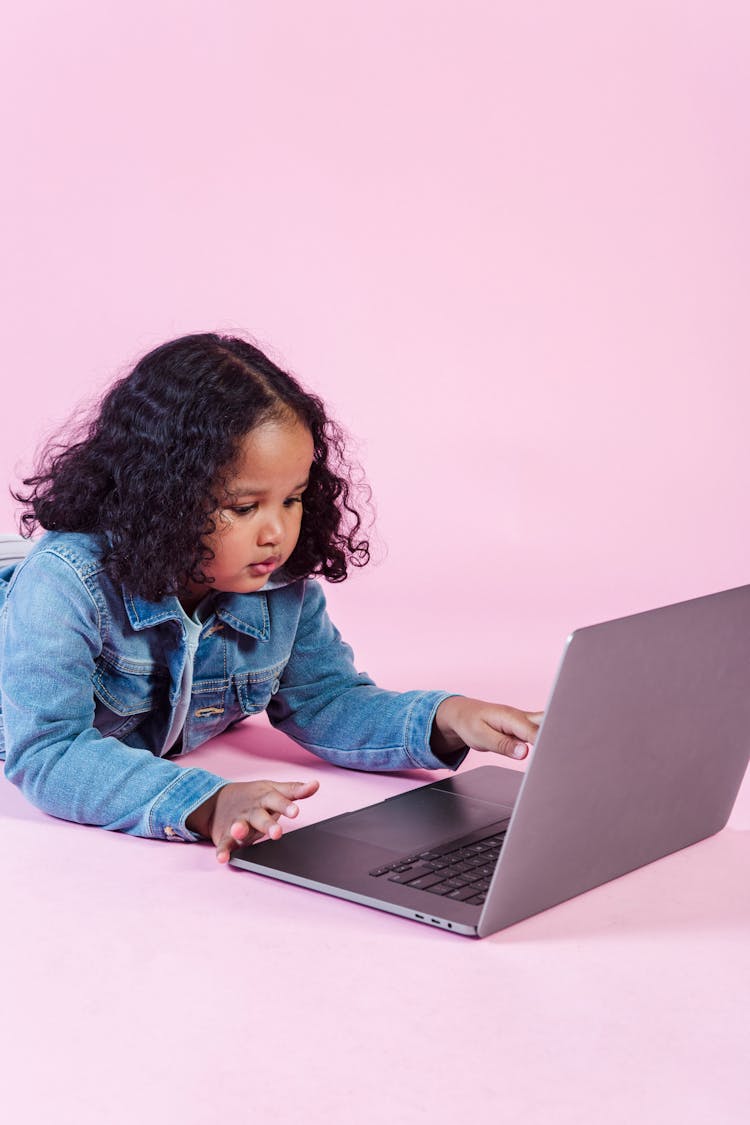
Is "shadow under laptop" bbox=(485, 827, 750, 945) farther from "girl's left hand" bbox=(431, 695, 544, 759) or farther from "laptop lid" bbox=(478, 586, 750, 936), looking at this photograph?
"girl's left hand" bbox=(431, 695, 544, 759)

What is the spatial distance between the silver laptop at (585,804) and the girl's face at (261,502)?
0.90 feet

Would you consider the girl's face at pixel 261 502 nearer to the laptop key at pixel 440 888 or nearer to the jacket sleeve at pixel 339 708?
the jacket sleeve at pixel 339 708

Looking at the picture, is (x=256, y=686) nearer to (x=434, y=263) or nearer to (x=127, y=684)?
(x=127, y=684)

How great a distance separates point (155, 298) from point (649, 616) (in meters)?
1.80

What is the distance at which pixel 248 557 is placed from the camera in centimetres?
152

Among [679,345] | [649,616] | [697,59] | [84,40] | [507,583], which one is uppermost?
[697,59]

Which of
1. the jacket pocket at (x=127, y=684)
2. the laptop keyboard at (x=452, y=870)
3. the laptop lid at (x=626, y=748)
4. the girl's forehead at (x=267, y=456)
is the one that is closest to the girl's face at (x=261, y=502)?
the girl's forehead at (x=267, y=456)

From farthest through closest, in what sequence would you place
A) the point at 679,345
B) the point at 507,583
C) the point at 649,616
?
the point at 679,345, the point at 507,583, the point at 649,616

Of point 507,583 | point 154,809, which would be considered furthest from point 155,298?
point 154,809

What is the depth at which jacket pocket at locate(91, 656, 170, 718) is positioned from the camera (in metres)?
1.56

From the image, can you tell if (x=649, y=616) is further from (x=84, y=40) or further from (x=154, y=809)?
(x=84, y=40)

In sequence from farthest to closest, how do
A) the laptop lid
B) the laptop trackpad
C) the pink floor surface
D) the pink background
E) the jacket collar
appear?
the pink background → the jacket collar → the laptop trackpad → the laptop lid → the pink floor surface

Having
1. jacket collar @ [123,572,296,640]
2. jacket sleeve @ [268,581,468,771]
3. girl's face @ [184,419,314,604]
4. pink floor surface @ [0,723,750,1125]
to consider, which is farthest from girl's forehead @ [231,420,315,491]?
pink floor surface @ [0,723,750,1125]

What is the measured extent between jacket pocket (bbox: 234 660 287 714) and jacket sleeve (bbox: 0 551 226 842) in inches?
8.6
